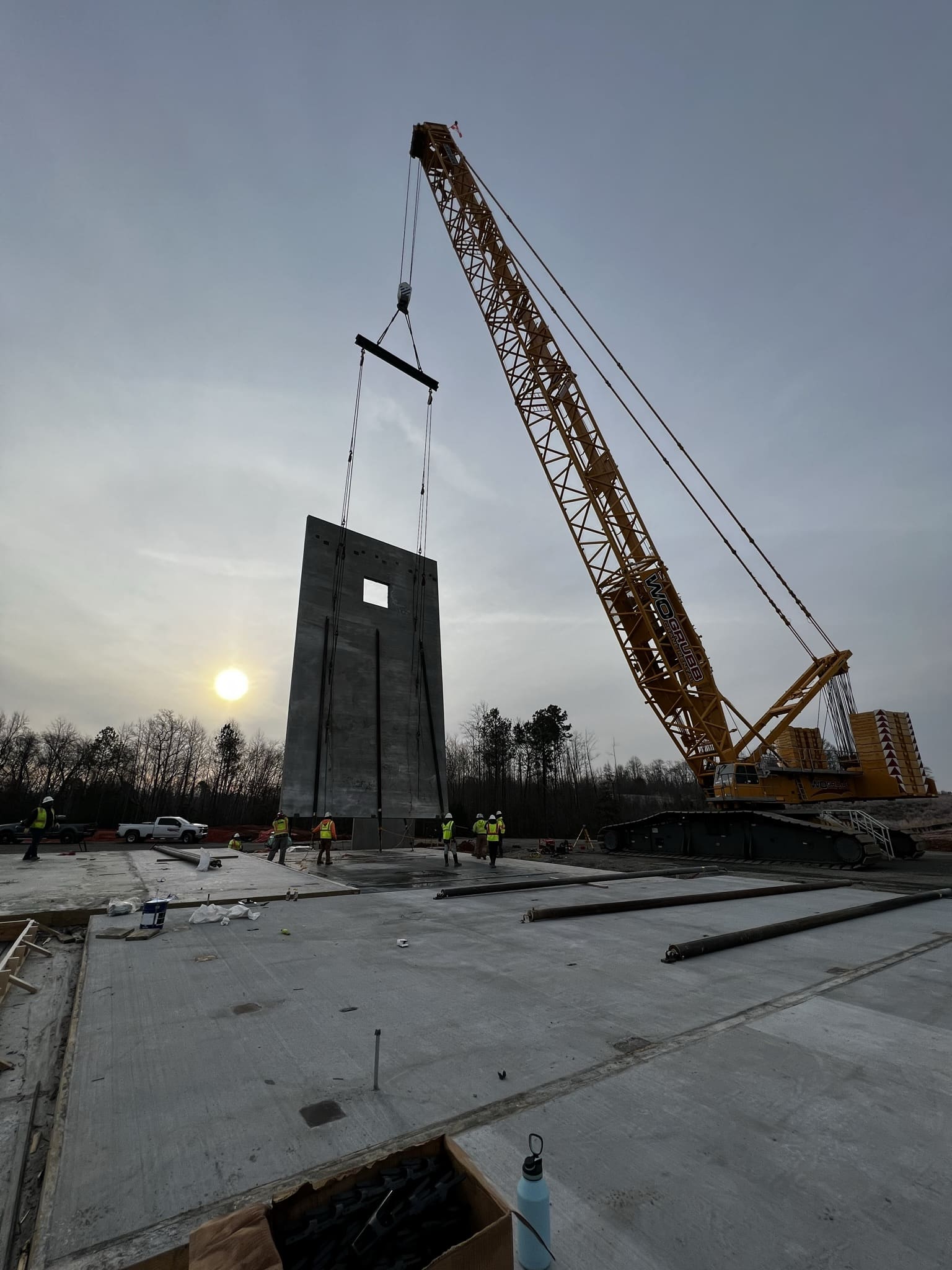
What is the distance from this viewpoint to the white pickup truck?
2855cm

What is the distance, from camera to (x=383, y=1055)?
2982 millimetres

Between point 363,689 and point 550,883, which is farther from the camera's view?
point 363,689

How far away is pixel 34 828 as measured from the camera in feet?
38.6

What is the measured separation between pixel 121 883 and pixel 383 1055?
7.56m

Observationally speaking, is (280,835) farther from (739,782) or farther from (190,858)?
(739,782)

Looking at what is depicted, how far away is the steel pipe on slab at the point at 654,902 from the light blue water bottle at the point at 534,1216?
5.04 m

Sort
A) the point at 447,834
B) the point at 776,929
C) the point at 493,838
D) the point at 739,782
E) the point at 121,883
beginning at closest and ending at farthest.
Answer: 1. the point at 776,929
2. the point at 121,883
3. the point at 447,834
4. the point at 493,838
5. the point at 739,782

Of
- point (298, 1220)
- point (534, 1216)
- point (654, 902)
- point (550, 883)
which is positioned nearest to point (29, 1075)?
point (298, 1220)

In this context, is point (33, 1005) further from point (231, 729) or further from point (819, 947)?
point (231, 729)

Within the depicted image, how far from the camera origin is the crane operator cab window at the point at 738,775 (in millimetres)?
17062

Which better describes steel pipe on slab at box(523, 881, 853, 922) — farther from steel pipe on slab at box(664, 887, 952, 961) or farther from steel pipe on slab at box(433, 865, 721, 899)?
steel pipe on slab at box(433, 865, 721, 899)

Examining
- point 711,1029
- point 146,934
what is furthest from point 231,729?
point 711,1029

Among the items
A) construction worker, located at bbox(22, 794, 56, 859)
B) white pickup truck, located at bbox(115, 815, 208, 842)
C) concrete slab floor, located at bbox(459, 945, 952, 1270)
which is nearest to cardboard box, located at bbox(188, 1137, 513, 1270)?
concrete slab floor, located at bbox(459, 945, 952, 1270)

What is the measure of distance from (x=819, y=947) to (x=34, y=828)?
14.3m
